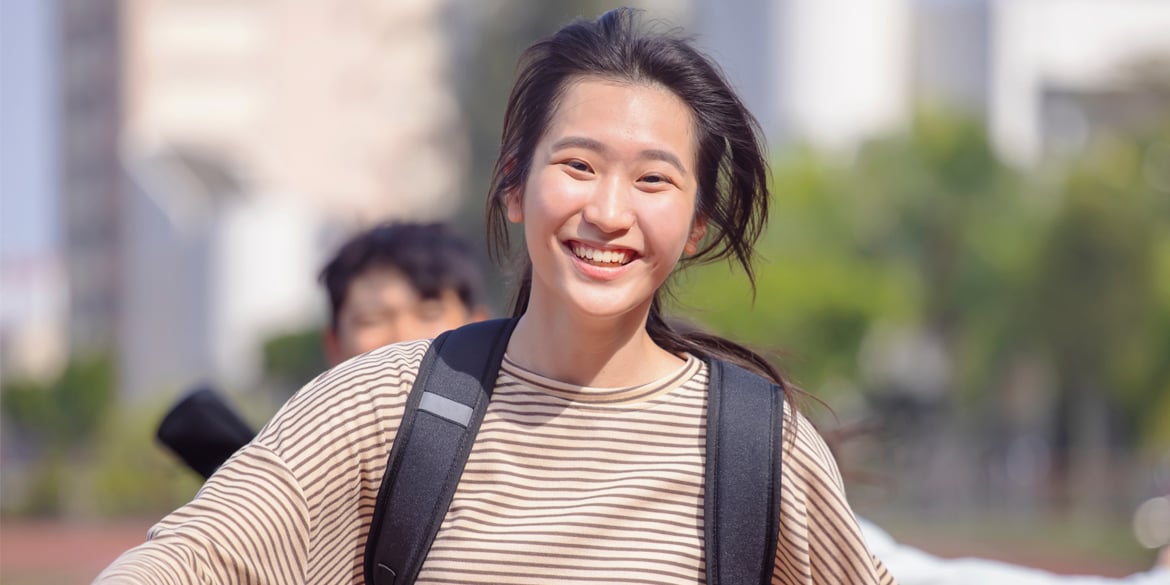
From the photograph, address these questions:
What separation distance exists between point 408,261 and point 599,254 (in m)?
1.84

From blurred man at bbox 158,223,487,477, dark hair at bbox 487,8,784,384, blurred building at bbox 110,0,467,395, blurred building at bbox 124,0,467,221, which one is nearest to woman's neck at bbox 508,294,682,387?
dark hair at bbox 487,8,784,384

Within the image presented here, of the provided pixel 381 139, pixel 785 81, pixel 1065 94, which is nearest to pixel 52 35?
pixel 381 139

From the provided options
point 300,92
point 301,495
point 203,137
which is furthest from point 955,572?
point 300,92

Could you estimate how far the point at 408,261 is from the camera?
380 centimetres

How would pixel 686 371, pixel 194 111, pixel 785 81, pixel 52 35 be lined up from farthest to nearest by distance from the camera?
pixel 52 35 < pixel 194 111 < pixel 785 81 < pixel 686 371

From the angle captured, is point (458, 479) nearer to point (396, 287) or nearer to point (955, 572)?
point (955, 572)

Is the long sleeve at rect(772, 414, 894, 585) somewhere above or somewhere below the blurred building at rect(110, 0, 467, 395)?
above

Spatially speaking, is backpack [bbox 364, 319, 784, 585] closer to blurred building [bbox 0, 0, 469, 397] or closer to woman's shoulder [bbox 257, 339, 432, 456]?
woman's shoulder [bbox 257, 339, 432, 456]

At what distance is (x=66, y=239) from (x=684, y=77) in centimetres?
5340

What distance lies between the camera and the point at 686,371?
2090 mm

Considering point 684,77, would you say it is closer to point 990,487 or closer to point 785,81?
point 990,487

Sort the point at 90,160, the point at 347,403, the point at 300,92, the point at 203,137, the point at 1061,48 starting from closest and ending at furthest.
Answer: the point at 347,403
the point at 1061,48
the point at 203,137
the point at 300,92
the point at 90,160

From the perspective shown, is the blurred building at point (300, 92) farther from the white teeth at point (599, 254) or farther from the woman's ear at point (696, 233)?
the white teeth at point (599, 254)

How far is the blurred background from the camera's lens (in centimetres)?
2516
